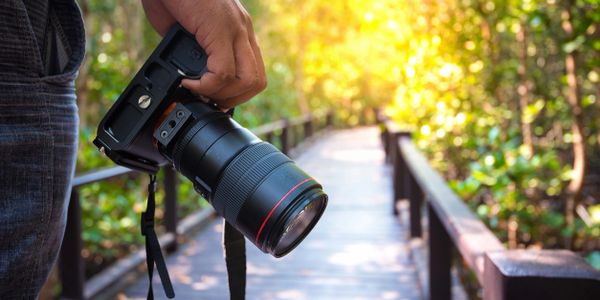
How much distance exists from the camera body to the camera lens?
35 mm

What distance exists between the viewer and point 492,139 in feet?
10.5

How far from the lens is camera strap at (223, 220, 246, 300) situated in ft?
3.48

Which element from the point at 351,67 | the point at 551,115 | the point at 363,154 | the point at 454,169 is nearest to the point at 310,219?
the point at 551,115

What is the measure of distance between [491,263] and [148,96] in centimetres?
67

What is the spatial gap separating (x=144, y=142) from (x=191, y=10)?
0.24 metres

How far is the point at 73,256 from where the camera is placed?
2.61m

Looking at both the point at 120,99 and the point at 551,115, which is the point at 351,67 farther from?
the point at 120,99

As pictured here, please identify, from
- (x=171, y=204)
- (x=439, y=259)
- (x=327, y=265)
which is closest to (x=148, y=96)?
(x=439, y=259)

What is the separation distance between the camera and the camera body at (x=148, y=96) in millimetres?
964

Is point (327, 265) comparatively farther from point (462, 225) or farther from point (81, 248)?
point (462, 225)

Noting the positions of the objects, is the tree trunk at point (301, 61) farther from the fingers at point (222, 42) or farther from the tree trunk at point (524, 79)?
the fingers at point (222, 42)

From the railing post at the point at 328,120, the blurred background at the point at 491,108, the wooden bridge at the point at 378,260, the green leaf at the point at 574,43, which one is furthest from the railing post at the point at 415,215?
the railing post at the point at 328,120

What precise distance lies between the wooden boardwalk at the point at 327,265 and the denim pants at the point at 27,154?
7.95 feet

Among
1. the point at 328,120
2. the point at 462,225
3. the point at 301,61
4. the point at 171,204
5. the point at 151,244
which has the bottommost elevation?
the point at 328,120
